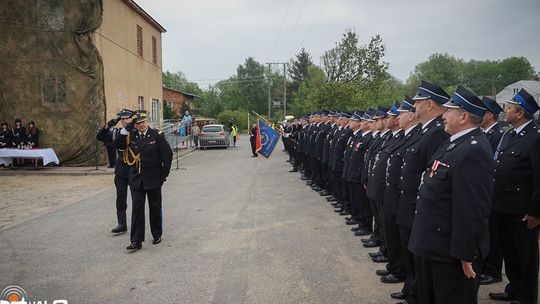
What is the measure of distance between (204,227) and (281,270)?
268 centimetres

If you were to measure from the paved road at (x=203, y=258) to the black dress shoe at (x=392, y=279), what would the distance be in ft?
0.42

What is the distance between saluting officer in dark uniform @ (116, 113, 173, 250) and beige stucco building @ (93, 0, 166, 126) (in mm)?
12643

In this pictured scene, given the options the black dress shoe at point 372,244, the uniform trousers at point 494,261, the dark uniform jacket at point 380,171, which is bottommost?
the black dress shoe at point 372,244

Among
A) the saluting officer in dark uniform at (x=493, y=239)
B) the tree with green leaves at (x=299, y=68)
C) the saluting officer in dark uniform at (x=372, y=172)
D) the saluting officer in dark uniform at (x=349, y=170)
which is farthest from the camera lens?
the tree with green leaves at (x=299, y=68)

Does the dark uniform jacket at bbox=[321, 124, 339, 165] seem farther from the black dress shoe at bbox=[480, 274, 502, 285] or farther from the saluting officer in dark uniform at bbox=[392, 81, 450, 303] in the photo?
the saluting officer in dark uniform at bbox=[392, 81, 450, 303]

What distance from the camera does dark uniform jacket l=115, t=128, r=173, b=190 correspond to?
21.5ft

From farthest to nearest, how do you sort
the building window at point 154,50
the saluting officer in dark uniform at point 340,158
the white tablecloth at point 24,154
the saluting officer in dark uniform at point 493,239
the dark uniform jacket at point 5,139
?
the building window at point 154,50, the dark uniform jacket at point 5,139, the white tablecloth at point 24,154, the saluting officer in dark uniform at point 340,158, the saluting officer in dark uniform at point 493,239

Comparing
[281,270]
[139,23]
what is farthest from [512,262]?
[139,23]

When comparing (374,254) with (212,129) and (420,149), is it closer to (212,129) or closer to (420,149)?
(420,149)

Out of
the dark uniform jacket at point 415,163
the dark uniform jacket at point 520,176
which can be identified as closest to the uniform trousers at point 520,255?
the dark uniform jacket at point 520,176

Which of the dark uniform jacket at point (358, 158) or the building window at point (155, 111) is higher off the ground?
the building window at point (155, 111)

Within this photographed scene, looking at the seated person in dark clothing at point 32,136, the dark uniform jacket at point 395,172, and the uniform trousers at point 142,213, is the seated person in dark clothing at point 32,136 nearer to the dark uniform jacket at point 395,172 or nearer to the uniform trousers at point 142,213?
the uniform trousers at point 142,213

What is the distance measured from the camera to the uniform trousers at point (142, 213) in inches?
254

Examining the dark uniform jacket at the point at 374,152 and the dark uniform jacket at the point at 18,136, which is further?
the dark uniform jacket at the point at 18,136
